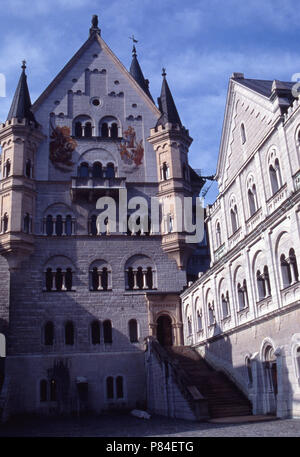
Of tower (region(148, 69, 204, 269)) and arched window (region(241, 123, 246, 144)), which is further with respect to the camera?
tower (region(148, 69, 204, 269))

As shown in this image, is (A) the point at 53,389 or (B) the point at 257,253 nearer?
(B) the point at 257,253

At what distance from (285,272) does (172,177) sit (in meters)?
19.9

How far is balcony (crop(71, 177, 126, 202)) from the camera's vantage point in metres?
40.8

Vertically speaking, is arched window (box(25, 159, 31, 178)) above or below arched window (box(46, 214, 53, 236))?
above

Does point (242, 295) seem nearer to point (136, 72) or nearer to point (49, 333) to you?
point (49, 333)

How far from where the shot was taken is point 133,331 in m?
39.2

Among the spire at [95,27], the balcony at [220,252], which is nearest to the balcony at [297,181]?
the balcony at [220,252]

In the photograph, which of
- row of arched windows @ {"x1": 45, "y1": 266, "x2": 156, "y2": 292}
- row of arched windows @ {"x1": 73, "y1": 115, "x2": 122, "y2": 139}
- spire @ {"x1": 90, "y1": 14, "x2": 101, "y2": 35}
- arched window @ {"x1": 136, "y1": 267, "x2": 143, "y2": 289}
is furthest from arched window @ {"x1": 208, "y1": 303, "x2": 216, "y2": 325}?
spire @ {"x1": 90, "y1": 14, "x2": 101, "y2": 35}

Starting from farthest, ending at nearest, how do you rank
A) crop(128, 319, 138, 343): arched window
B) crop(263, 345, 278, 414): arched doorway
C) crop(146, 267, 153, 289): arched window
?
crop(146, 267, 153, 289): arched window → crop(128, 319, 138, 343): arched window → crop(263, 345, 278, 414): arched doorway

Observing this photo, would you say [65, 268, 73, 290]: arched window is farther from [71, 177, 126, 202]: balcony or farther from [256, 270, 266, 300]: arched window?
[256, 270, 266, 300]: arched window

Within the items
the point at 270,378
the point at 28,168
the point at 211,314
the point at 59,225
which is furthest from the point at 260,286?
the point at 28,168

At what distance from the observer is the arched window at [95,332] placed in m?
38.6

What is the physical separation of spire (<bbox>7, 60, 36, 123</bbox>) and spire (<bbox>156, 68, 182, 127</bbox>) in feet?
38.2
